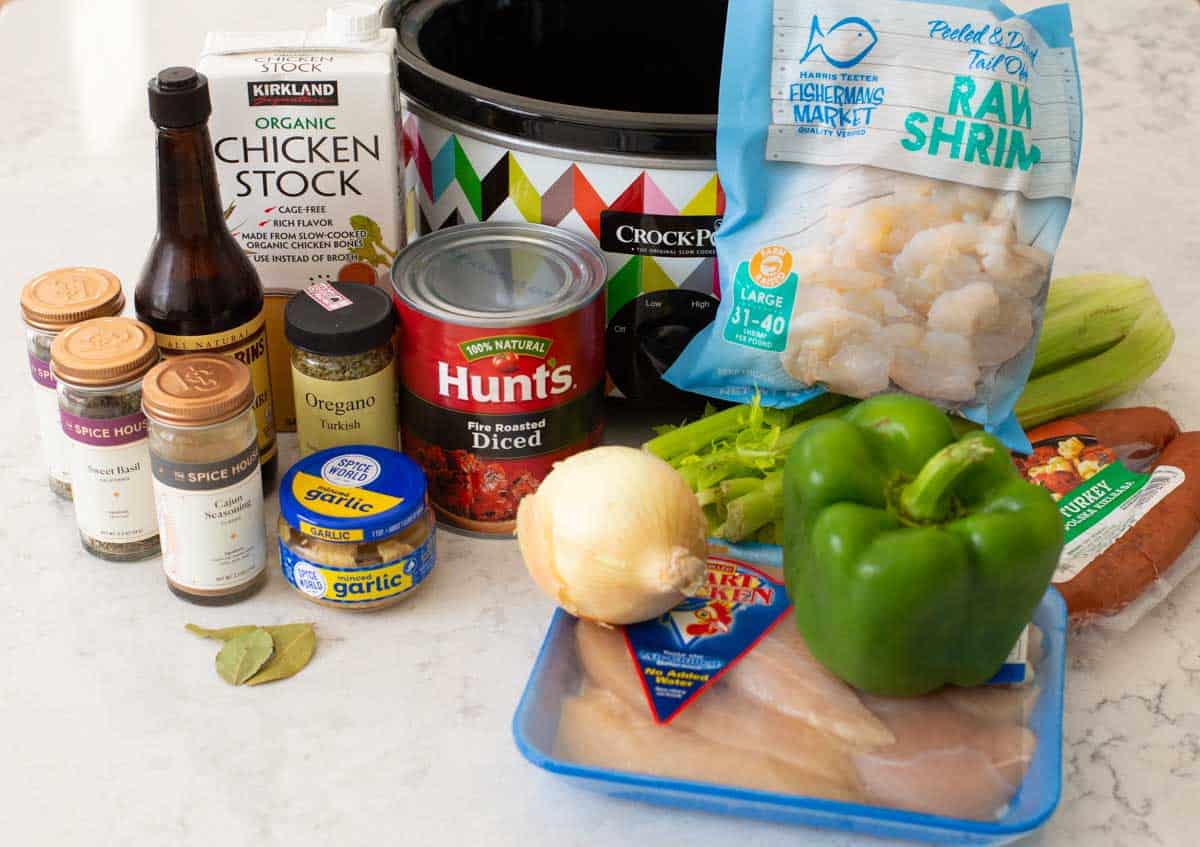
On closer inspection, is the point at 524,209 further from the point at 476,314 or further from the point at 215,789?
the point at 215,789

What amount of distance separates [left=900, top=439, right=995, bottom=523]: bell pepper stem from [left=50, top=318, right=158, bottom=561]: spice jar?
1.96ft

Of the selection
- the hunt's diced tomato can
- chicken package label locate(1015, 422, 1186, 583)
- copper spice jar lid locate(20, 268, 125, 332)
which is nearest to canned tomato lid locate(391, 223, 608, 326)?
the hunt's diced tomato can

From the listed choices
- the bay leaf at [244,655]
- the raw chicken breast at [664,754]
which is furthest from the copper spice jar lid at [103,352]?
the raw chicken breast at [664,754]

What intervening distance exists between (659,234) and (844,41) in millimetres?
228

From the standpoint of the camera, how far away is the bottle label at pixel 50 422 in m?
1.22

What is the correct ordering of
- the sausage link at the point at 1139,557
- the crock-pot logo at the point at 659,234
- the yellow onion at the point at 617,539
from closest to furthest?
the yellow onion at the point at 617,539, the sausage link at the point at 1139,557, the crock-pot logo at the point at 659,234

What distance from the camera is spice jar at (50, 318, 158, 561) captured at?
112 cm

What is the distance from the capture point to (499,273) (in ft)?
4.24

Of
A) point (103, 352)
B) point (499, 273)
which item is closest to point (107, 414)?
point (103, 352)

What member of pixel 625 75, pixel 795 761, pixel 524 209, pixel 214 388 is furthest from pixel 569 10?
pixel 795 761

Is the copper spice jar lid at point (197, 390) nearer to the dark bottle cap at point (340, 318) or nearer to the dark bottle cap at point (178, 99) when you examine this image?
the dark bottle cap at point (340, 318)

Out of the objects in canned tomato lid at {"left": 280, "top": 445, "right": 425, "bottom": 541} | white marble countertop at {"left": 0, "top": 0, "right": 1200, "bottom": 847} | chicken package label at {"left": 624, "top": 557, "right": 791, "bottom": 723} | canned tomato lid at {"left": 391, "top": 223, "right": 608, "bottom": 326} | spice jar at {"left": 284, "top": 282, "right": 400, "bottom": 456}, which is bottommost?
white marble countertop at {"left": 0, "top": 0, "right": 1200, "bottom": 847}

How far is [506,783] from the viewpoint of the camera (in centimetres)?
104

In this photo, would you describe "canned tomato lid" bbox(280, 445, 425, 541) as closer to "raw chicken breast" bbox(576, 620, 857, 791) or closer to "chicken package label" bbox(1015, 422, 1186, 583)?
"raw chicken breast" bbox(576, 620, 857, 791)
